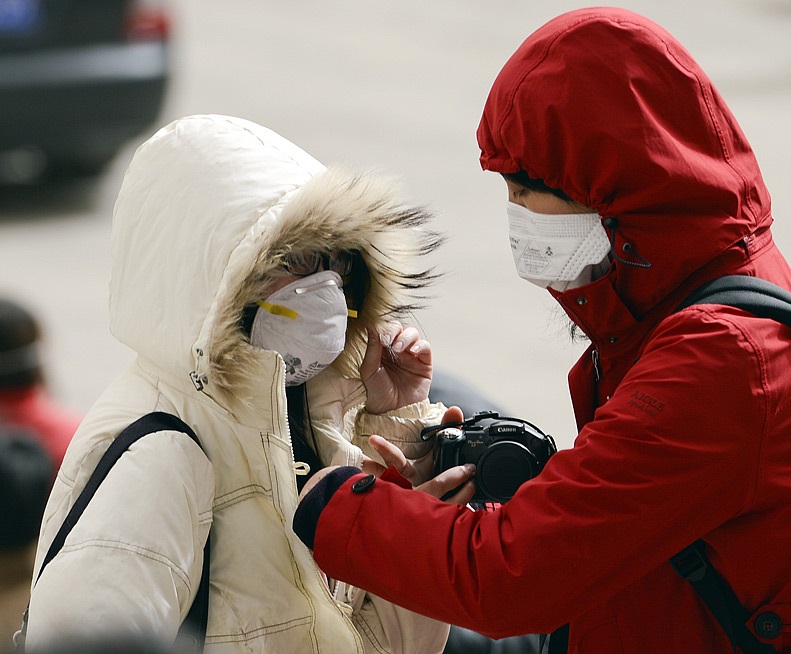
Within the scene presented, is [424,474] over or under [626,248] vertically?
under

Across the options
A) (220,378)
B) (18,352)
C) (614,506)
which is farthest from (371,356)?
(18,352)

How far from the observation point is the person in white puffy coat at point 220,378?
7.12ft

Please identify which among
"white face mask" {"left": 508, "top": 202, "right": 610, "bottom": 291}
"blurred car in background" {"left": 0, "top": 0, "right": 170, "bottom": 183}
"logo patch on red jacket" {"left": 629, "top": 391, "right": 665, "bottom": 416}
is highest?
"white face mask" {"left": 508, "top": 202, "right": 610, "bottom": 291}

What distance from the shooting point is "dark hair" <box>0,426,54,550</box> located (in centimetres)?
256

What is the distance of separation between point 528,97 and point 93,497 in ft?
3.25

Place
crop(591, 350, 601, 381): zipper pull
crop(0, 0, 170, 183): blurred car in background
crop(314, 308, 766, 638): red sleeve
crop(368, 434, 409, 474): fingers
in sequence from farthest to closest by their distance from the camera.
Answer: crop(0, 0, 170, 183): blurred car in background
crop(368, 434, 409, 474): fingers
crop(591, 350, 601, 381): zipper pull
crop(314, 308, 766, 638): red sleeve

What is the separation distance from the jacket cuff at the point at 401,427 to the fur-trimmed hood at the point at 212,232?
1.45 ft

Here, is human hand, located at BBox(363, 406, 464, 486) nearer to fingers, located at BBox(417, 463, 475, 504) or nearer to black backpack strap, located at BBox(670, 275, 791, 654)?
fingers, located at BBox(417, 463, 475, 504)

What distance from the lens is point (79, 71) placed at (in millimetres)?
7336

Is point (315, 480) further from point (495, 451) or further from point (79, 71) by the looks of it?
point (79, 71)

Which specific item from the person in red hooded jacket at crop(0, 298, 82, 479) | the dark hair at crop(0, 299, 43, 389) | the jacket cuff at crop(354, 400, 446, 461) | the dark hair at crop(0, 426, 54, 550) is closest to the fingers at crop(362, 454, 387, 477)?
the jacket cuff at crop(354, 400, 446, 461)

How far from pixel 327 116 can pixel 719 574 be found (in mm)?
7935

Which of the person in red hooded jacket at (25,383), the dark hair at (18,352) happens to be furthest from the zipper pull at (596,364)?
the dark hair at (18,352)

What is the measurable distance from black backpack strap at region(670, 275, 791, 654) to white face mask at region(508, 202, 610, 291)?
0.19 meters
